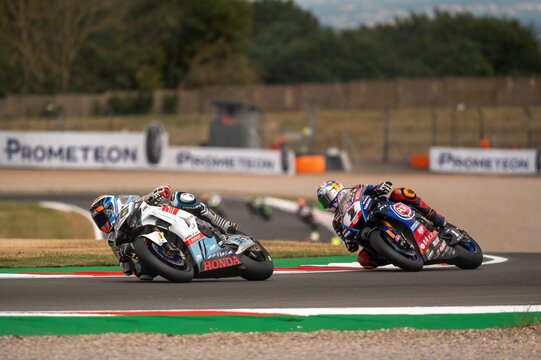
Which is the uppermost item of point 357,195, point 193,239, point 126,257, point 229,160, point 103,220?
point 357,195

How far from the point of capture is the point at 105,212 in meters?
11.8

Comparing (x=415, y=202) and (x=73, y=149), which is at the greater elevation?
(x=415, y=202)

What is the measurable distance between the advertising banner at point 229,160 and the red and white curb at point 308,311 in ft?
112

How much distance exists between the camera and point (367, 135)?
66062 mm

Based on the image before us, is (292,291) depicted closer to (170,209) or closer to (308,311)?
(308,311)

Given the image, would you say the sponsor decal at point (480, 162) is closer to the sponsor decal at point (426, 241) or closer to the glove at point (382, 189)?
the sponsor decal at point (426, 241)

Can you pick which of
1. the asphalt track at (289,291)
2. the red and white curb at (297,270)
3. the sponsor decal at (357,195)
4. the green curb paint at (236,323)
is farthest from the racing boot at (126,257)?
the sponsor decal at (357,195)

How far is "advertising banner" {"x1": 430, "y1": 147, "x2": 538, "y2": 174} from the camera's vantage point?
46.1 metres

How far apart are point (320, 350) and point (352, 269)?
435cm

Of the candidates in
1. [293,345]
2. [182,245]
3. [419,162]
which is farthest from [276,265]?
[419,162]

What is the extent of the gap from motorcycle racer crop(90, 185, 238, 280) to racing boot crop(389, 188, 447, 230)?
2027 millimetres

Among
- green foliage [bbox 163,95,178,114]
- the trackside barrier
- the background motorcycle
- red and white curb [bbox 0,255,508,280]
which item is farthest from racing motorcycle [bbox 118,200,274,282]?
green foliage [bbox 163,95,178,114]

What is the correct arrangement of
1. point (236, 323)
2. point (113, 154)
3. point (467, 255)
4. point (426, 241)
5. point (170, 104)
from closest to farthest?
point (236, 323)
point (426, 241)
point (467, 255)
point (113, 154)
point (170, 104)

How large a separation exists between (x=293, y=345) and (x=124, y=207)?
3.25 metres
